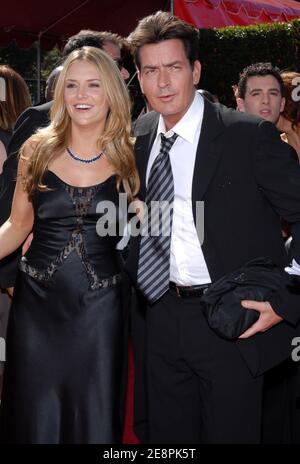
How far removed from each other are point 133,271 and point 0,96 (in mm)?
2159

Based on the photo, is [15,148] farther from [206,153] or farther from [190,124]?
[206,153]

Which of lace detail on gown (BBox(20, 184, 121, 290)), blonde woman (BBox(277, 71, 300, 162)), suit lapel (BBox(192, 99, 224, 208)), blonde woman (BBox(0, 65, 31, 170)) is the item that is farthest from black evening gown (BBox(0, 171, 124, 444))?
blonde woman (BBox(277, 71, 300, 162))

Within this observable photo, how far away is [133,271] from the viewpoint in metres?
3.27

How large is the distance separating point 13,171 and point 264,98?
2.14 m

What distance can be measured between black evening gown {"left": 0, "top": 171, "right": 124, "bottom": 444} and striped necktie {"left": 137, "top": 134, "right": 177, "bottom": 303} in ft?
0.72

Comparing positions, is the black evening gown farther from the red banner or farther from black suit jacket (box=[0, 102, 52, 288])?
the red banner

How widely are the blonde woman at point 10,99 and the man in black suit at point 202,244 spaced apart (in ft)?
6.05

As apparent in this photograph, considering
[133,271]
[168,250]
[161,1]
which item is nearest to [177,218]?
[168,250]

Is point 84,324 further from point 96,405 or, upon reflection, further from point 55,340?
point 96,405

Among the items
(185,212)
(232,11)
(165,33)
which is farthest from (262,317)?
(232,11)

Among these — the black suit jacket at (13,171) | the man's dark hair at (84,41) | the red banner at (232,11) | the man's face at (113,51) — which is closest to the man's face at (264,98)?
the man's face at (113,51)

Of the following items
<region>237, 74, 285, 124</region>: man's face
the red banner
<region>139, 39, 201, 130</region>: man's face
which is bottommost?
<region>139, 39, 201, 130</region>: man's face

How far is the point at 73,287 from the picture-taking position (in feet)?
10.7

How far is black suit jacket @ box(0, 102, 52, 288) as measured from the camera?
12.1ft
